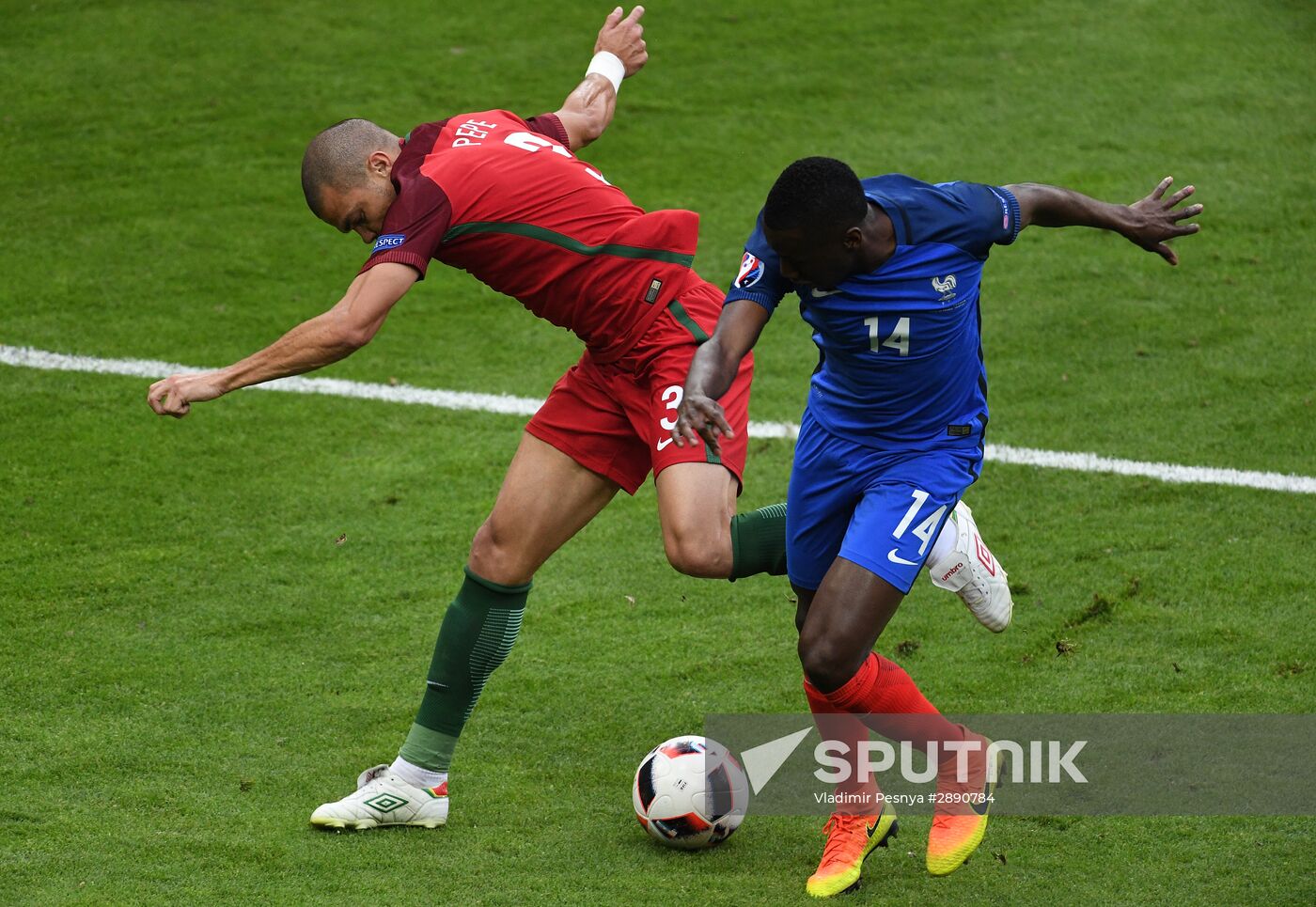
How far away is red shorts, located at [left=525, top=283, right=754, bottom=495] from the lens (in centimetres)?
493

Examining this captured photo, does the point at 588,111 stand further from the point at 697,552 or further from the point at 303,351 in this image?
the point at 697,552

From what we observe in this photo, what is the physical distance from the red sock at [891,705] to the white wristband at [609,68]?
2.54 metres

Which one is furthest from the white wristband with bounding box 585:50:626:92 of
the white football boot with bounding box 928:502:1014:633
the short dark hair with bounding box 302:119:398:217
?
the white football boot with bounding box 928:502:1014:633

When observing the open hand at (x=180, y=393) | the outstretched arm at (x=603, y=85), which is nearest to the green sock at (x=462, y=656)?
the open hand at (x=180, y=393)

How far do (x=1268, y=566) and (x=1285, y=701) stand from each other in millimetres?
1164

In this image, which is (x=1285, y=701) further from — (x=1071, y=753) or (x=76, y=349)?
(x=76, y=349)

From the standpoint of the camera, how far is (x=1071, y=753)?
17.1ft

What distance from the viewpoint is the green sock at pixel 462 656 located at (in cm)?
498

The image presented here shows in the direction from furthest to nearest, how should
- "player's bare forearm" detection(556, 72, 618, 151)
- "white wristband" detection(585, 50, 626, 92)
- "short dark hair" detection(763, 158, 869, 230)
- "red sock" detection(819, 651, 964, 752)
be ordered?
"white wristband" detection(585, 50, 626, 92) < "player's bare forearm" detection(556, 72, 618, 151) < "red sock" detection(819, 651, 964, 752) < "short dark hair" detection(763, 158, 869, 230)

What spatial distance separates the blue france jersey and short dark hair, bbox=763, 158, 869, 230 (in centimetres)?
11

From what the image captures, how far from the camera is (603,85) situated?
5770 millimetres

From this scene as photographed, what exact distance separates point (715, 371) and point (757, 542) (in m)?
0.90

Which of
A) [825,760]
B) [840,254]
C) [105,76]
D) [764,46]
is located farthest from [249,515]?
[764,46]

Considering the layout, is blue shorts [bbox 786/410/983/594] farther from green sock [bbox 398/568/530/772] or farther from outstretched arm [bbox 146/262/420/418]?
outstretched arm [bbox 146/262/420/418]
